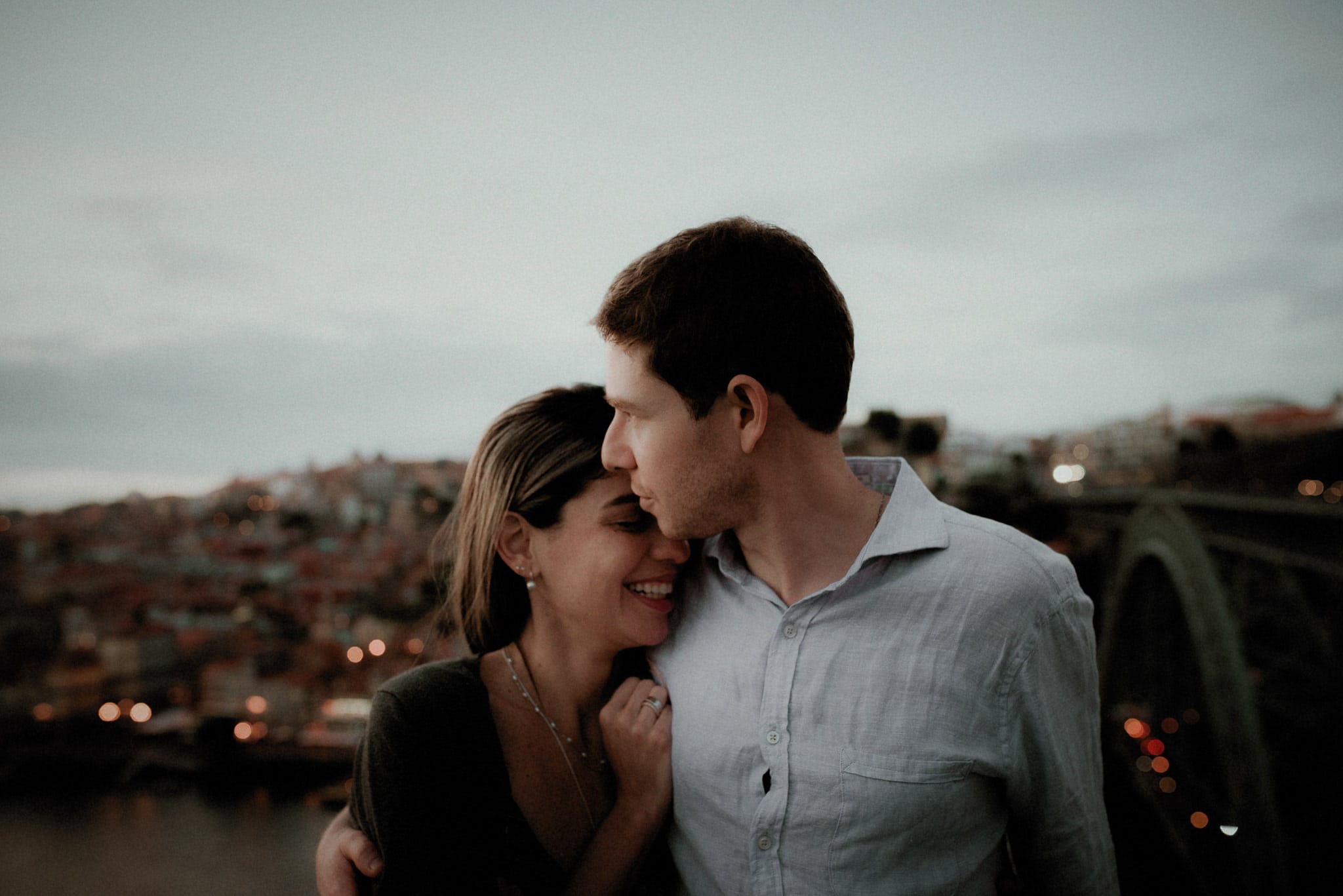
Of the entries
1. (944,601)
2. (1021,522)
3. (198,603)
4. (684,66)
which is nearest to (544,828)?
(944,601)

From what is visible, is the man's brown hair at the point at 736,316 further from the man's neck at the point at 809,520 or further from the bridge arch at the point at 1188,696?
the bridge arch at the point at 1188,696

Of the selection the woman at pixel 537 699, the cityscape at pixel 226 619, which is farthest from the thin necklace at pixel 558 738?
the cityscape at pixel 226 619

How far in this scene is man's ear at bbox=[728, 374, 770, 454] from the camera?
4.81ft

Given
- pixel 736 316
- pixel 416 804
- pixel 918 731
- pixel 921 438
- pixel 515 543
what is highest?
pixel 736 316

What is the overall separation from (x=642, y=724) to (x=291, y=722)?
29.0 ft

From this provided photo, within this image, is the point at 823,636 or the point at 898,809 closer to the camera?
the point at 898,809

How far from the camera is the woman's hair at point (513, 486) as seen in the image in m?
1.86

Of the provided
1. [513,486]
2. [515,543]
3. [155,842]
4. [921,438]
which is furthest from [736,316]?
[921,438]

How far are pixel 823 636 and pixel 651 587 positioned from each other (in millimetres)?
514

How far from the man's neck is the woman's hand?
0.45 meters

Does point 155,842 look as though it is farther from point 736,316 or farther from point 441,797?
point 736,316

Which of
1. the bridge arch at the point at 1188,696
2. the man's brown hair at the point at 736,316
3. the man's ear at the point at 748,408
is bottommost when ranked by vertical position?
the bridge arch at the point at 1188,696

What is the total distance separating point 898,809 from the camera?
135 cm

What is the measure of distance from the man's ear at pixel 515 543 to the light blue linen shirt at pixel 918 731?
70 centimetres
